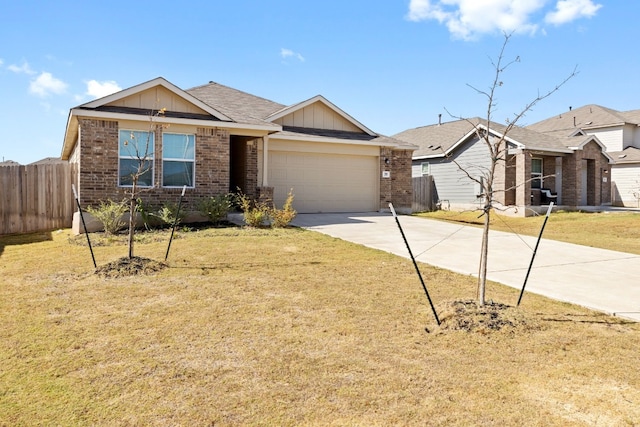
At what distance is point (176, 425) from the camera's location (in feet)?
9.53

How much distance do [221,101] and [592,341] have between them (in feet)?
51.1

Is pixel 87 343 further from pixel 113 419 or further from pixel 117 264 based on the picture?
pixel 117 264

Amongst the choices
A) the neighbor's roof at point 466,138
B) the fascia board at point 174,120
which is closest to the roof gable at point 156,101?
the fascia board at point 174,120

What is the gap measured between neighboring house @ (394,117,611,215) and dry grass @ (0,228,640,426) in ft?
50.9

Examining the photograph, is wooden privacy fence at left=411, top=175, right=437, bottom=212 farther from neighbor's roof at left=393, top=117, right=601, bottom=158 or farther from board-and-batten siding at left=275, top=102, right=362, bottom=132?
board-and-batten siding at left=275, top=102, right=362, bottom=132

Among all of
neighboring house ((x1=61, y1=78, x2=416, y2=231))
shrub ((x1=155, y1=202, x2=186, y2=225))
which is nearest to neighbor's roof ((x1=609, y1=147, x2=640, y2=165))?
neighboring house ((x1=61, y1=78, x2=416, y2=231))

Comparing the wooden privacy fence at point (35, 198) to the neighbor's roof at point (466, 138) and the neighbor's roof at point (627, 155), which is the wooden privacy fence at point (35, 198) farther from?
the neighbor's roof at point (627, 155)

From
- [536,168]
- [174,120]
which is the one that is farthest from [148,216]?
[536,168]

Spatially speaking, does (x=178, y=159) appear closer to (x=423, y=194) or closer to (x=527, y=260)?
(x=527, y=260)

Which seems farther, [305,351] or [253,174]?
[253,174]

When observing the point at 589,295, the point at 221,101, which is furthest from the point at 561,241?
the point at 221,101

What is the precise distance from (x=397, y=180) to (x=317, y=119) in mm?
4425

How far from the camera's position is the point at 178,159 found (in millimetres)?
13516

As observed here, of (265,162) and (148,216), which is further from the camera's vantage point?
(265,162)
